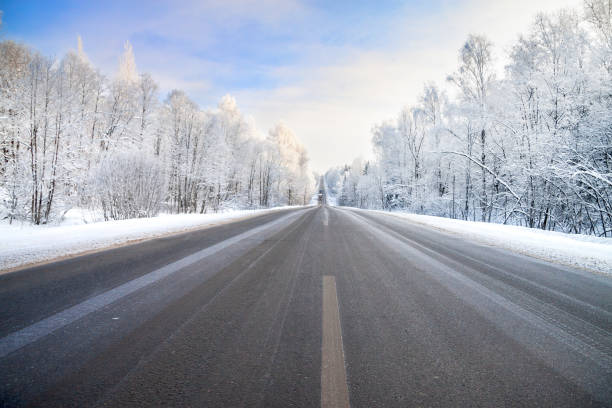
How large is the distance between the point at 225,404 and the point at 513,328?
9.17 feet

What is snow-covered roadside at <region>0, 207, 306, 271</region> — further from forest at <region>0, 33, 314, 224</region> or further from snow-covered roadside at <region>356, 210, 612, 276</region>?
snow-covered roadside at <region>356, 210, 612, 276</region>

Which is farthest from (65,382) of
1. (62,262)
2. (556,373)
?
(62,262)

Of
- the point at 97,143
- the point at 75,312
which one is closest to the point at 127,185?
the point at 97,143

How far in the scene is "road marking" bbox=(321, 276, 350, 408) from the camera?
153 centimetres

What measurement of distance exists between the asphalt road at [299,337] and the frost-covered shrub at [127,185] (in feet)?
34.7

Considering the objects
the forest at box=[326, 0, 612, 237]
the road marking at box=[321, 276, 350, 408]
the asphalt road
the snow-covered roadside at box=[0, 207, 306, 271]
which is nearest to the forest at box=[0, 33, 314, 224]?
the snow-covered roadside at box=[0, 207, 306, 271]

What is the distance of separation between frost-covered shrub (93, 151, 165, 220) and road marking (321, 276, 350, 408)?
14639 mm

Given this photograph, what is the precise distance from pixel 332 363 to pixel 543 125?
745 inches

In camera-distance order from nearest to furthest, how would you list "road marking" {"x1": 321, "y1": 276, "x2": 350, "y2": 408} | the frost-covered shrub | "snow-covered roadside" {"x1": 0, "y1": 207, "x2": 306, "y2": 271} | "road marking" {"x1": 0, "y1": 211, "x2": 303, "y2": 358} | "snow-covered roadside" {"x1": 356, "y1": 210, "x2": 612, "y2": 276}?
"road marking" {"x1": 321, "y1": 276, "x2": 350, "y2": 408} < "road marking" {"x1": 0, "y1": 211, "x2": 303, "y2": 358} < "snow-covered roadside" {"x1": 0, "y1": 207, "x2": 306, "y2": 271} < "snow-covered roadside" {"x1": 356, "y1": 210, "x2": 612, "y2": 276} < the frost-covered shrub

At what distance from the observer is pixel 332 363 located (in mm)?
1874

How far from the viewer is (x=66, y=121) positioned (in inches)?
504

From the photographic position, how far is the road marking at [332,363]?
60.1 inches

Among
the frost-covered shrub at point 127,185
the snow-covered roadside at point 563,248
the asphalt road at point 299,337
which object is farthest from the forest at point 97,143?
the snow-covered roadside at point 563,248

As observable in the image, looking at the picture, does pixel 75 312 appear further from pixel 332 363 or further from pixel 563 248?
pixel 563 248
